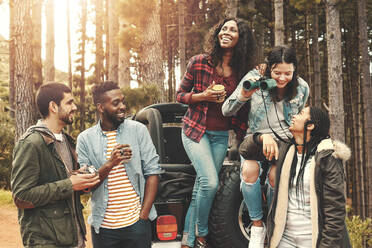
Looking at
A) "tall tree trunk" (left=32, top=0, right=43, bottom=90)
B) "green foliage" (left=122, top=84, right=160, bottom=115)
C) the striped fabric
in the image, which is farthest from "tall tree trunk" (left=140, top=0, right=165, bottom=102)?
the striped fabric

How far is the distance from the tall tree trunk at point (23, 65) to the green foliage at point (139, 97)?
277cm

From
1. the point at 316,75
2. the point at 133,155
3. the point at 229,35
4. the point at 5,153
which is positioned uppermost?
the point at 316,75

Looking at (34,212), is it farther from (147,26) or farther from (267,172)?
(147,26)

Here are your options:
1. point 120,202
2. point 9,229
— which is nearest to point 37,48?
point 9,229

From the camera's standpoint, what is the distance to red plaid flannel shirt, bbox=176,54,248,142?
13.1ft

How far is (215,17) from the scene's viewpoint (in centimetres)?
1853

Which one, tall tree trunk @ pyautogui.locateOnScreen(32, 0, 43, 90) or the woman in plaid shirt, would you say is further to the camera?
tall tree trunk @ pyautogui.locateOnScreen(32, 0, 43, 90)

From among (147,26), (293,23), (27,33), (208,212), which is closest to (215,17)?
(293,23)

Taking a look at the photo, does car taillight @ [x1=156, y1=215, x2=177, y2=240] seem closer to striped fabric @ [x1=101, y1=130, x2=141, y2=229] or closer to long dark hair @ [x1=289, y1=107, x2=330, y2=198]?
striped fabric @ [x1=101, y1=130, x2=141, y2=229]

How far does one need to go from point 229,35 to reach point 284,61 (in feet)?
2.19

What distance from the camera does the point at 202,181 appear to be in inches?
147

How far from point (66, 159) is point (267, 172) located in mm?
1683

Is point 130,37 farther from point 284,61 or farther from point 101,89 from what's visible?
point 284,61

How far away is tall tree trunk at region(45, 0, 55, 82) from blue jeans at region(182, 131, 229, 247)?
13.9 metres
